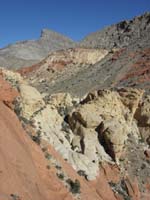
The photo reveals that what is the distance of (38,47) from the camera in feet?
456

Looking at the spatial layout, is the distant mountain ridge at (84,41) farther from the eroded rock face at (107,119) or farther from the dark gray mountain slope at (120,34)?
the eroded rock face at (107,119)

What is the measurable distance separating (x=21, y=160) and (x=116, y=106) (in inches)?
612

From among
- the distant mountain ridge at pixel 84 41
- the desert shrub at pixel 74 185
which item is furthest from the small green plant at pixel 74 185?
the distant mountain ridge at pixel 84 41

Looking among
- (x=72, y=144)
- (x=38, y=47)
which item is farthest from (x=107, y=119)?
(x=38, y=47)

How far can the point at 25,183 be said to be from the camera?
49.0 ft

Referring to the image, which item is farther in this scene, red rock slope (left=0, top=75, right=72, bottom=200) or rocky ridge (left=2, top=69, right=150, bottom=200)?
rocky ridge (left=2, top=69, right=150, bottom=200)

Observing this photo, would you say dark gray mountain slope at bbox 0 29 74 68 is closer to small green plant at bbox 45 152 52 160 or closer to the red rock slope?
small green plant at bbox 45 152 52 160

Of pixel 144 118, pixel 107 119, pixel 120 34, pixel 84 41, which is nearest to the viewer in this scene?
pixel 107 119

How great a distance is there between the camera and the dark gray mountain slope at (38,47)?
412 ft

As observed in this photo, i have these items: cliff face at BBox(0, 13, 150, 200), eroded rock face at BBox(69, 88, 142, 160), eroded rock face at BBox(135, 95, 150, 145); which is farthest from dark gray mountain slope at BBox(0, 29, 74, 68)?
cliff face at BBox(0, 13, 150, 200)

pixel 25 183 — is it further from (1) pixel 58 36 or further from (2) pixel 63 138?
(1) pixel 58 36

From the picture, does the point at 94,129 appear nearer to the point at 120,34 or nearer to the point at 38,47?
the point at 120,34

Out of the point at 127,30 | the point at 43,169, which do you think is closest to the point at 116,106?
the point at 43,169

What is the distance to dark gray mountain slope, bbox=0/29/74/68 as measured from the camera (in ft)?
412
